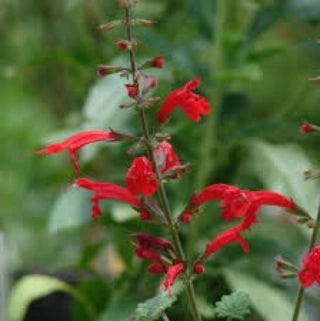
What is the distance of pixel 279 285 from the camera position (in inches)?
88.7

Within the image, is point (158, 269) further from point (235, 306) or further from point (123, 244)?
point (123, 244)

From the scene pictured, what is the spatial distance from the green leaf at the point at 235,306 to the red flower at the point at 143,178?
167mm

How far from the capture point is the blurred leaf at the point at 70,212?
7.37ft

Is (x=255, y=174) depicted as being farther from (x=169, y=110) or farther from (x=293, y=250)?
(x=169, y=110)

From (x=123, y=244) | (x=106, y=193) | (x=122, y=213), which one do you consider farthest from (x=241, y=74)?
(x=106, y=193)

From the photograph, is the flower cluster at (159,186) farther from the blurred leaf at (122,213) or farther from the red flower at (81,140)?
the blurred leaf at (122,213)

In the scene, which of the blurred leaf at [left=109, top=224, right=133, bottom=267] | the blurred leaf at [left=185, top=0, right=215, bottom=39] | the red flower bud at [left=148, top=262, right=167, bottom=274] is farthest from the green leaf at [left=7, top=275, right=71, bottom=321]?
the red flower bud at [left=148, top=262, right=167, bottom=274]

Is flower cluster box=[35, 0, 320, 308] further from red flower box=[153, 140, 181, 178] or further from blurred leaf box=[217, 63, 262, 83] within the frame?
blurred leaf box=[217, 63, 262, 83]

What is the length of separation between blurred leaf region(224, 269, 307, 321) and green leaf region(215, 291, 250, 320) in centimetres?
79

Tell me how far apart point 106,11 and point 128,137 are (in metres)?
1.58

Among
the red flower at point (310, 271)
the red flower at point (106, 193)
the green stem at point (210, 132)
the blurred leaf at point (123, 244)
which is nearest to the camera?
the red flower at point (310, 271)

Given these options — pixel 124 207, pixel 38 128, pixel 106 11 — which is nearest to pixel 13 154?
pixel 38 128

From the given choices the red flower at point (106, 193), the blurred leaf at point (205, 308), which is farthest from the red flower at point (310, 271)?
the blurred leaf at point (205, 308)

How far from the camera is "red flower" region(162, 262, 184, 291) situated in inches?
45.4
